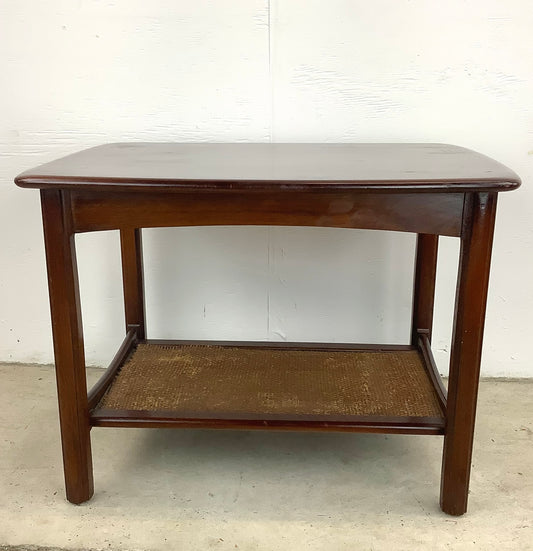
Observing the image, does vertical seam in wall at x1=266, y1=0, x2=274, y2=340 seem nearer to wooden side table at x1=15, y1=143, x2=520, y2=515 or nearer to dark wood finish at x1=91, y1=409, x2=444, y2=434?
wooden side table at x1=15, y1=143, x2=520, y2=515

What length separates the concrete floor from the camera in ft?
3.69

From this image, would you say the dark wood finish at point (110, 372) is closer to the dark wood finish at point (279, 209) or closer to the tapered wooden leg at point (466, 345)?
the dark wood finish at point (279, 209)

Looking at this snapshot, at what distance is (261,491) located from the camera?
4.12 feet

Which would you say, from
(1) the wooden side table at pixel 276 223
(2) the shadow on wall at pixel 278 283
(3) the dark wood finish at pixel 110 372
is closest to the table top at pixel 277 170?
(1) the wooden side table at pixel 276 223

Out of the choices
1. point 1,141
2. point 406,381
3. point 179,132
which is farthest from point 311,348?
point 1,141

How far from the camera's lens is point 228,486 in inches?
50.1

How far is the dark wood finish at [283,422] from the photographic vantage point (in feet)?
3.88

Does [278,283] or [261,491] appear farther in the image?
[278,283]

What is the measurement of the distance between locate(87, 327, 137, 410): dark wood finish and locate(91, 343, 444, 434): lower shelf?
0.01 metres

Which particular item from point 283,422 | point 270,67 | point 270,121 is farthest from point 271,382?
point 270,67

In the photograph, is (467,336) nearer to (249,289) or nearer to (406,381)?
(406,381)

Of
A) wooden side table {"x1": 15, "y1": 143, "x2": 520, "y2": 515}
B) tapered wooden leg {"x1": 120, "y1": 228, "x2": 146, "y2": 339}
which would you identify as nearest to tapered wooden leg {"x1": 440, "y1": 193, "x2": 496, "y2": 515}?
wooden side table {"x1": 15, "y1": 143, "x2": 520, "y2": 515}

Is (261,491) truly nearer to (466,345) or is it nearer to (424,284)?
(466,345)

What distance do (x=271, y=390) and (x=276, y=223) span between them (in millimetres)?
434
